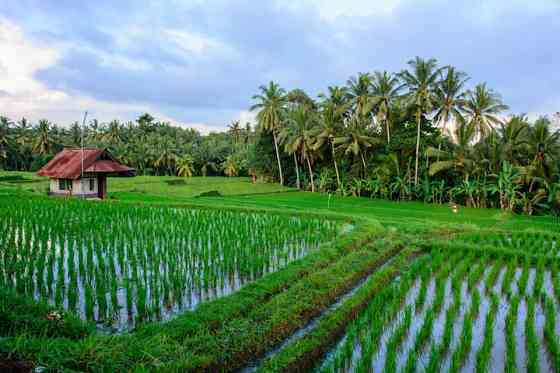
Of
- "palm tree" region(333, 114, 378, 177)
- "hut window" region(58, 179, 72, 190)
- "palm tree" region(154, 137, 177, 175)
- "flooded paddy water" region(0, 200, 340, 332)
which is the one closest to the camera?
"flooded paddy water" region(0, 200, 340, 332)

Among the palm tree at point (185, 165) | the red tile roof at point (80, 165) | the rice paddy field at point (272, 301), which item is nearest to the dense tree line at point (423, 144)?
the rice paddy field at point (272, 301)

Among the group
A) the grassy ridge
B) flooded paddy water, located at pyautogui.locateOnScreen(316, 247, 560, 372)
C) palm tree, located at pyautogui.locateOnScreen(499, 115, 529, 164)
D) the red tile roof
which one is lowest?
flooded paddy water, located at pyautogui.locateOnScreen(316, 247, 560, 372)

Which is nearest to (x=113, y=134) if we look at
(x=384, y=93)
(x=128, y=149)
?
(x=128, y=149)

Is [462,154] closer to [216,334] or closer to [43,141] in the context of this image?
[216,334]

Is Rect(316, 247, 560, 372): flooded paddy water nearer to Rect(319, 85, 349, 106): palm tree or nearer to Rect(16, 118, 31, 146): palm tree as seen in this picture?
Rect(319, 85, 349, 106): palm tree

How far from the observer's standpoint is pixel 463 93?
70.9 feet

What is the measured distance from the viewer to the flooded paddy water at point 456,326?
14.0 ft

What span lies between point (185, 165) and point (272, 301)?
142 feet

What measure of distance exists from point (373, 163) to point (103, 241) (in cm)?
2014

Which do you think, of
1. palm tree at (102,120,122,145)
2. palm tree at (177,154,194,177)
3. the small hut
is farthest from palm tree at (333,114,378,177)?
palm tree at (102,120,122,145)

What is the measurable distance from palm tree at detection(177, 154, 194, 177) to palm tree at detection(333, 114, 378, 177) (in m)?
25.3

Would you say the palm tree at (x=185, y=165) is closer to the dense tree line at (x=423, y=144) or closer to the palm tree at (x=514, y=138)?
the dense tree line at (x=423, y=144)

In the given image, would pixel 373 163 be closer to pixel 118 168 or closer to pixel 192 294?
pixel 118 168

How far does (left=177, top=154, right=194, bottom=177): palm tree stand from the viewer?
47.2m
